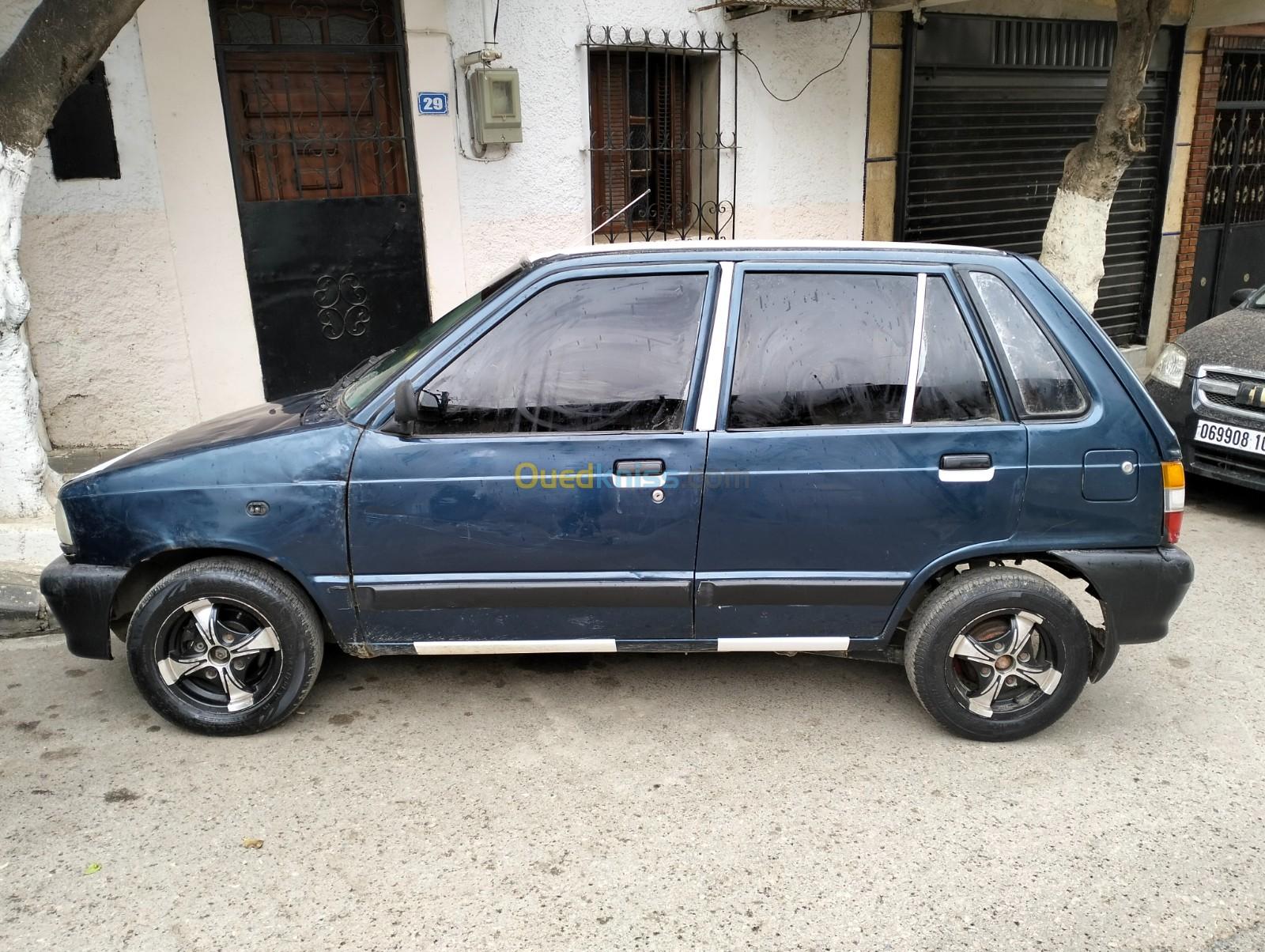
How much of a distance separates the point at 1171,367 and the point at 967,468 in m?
3.88

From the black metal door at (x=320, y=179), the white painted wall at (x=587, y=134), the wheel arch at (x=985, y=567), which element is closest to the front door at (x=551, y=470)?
the wheel arch at (x=985, y=567)

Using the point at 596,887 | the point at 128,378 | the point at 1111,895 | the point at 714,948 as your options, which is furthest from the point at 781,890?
the point at 128,378

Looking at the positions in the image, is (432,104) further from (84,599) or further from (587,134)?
(84,599)

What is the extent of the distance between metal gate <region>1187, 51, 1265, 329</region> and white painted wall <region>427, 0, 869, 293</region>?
4.98 m

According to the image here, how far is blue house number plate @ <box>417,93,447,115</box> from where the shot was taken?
6.72 m

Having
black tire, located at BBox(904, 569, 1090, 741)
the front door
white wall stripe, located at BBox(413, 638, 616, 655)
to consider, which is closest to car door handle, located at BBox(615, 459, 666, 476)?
the front door

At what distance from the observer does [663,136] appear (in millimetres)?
7863

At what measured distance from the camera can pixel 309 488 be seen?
3420mm

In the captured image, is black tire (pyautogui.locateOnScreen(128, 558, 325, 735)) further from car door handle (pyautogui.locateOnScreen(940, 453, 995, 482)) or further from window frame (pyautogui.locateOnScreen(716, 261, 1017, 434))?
car door handle (pyautogui.locateOnScreen(940, 453, 995, 482))

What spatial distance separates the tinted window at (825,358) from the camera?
3.46 m

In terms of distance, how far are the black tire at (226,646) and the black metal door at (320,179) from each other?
140 inches

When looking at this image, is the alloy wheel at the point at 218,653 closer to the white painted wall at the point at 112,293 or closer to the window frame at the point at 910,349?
the window frame at the point at 910,349

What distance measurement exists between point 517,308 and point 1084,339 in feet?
6.56

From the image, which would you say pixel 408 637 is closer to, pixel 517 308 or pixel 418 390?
pixel 418 390
